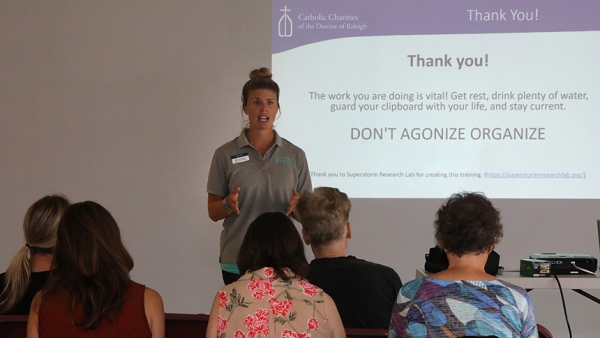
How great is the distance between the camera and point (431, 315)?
1.63 m

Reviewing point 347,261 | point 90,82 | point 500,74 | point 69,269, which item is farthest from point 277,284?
point 90,82

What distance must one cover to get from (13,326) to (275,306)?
765 millimetres

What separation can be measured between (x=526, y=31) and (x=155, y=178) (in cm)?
269

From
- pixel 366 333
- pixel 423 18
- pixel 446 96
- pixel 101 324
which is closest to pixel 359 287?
pixel 366 333

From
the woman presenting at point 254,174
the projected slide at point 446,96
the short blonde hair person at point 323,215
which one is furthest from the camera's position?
the projected slide at point 446,96

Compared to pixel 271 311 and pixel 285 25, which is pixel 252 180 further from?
pixel 285 25

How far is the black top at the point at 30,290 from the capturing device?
6.71 ft

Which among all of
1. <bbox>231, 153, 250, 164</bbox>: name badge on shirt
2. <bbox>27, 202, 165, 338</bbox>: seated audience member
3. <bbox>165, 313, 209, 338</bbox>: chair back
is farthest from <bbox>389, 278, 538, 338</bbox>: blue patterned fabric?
<bbox>231, 153, 250, 164</bbox>: name badge on shirt

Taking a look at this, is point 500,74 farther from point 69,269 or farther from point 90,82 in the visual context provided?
point 69,269

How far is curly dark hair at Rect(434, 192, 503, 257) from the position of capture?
1.76m

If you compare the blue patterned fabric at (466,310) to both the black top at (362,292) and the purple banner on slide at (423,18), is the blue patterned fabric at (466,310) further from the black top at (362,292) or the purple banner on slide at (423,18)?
the purple banner on slide at (423,18)

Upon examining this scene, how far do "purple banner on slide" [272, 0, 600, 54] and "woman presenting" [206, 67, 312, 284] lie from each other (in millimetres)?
1389

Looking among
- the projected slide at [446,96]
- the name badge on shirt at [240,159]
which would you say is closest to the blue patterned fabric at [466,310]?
the name badge on shirt at [240,159]

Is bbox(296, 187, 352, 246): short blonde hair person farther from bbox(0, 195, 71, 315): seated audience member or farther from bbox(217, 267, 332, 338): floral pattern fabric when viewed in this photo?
bbox(0, 195, 71, 315): seated audience member
